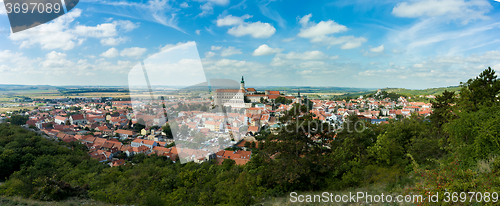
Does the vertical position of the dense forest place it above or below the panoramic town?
above

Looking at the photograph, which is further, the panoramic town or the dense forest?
the panoramic town

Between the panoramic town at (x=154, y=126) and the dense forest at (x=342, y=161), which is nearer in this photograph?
the dense forest at (x=342, y=161)

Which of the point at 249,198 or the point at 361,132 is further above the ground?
the point at 361,132

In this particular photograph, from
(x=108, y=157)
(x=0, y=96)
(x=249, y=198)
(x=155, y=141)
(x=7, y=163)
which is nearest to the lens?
(x=249, y=198)

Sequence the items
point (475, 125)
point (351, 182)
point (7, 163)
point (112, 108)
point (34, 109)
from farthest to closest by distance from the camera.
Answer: point (112, 108), point (34, 109), point (7, 163), point (351, 182), point (475, 125)

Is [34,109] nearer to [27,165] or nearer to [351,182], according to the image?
[27,165]

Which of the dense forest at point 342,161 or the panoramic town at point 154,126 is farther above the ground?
the dense forest at point 342,161

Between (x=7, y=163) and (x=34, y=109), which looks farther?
(x=34, y=109)

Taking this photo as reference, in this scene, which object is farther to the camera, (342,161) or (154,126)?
(154,126)

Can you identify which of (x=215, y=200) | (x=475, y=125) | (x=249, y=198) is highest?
(x=475, y=125)

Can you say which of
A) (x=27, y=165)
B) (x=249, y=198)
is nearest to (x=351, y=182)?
(x=249, y=198)

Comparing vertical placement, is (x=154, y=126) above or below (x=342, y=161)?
below
